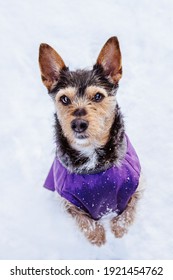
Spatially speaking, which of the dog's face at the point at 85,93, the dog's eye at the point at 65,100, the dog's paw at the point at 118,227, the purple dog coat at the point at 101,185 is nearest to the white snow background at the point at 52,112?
the dog's paw at the point at 118,227

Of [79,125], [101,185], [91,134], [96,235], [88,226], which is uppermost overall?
[79,125]

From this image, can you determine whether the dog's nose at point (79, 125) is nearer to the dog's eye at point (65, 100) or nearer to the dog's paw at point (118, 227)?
the dog's eye at point (65, 100)

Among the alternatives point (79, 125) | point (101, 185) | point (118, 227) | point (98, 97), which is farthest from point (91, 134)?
point (118, 227)

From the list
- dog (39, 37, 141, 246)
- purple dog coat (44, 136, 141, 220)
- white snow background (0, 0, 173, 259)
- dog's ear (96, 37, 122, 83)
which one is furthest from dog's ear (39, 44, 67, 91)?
white snow background (0, 0, 173, 259)

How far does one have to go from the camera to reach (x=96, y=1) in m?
8.05

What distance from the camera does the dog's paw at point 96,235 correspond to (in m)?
5.54

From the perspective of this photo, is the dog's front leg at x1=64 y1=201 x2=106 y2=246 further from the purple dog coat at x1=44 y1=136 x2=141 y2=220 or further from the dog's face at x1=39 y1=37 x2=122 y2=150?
the dog's face at x1=39 y1=37 x2=122 y2=150

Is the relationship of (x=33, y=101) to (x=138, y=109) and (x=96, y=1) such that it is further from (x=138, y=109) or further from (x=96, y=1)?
(x=96, y=1)

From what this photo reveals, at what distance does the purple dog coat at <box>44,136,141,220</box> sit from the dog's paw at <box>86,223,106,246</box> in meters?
0.31

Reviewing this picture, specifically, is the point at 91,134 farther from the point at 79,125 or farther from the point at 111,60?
the point at 111,60

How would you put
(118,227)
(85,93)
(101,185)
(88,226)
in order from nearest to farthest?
(85,93)
(101,185)
(88,226)
(118,227)

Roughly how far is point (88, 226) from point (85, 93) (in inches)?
Answer: 64.6

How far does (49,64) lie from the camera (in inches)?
190

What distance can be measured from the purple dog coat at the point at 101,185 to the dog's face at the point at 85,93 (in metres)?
0.32
